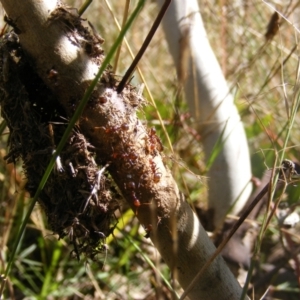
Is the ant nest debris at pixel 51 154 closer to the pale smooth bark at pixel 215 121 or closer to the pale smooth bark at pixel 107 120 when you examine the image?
the pale smooth bark at pixel 107 120

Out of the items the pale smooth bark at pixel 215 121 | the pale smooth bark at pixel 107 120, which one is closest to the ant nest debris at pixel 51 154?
the pale smooth bark at pixel 107 120

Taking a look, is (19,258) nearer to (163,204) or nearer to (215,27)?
(163,204)

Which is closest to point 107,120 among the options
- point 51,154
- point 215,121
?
point 51,154

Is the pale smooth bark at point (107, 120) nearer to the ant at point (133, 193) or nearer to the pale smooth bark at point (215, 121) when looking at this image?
the ant at point (133, 193)

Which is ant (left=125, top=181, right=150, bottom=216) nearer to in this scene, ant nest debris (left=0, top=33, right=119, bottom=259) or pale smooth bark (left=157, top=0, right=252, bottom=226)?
ant nest debris (left=0, top=33, right=119, bottom=259)

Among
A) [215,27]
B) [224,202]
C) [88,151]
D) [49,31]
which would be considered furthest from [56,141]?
[215,27]

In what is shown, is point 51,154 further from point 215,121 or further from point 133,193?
point 215,121

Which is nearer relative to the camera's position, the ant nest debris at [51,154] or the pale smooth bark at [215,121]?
the ant nest debris at [51,154]
